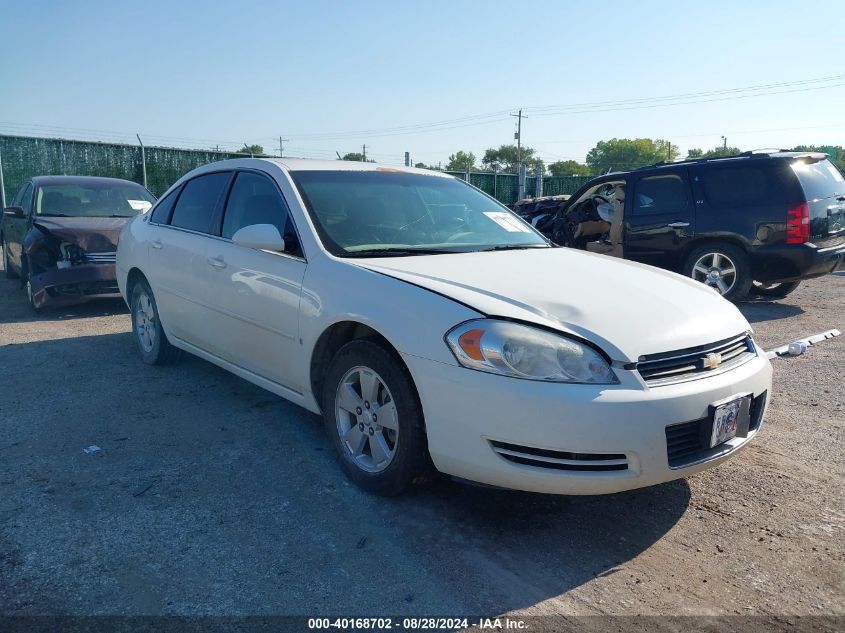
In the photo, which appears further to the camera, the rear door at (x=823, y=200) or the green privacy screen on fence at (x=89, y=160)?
the green privacy screen on fence at (x=89, y=160)

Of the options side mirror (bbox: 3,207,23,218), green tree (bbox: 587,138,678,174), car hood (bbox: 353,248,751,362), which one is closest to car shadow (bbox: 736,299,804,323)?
car hood (bbox: 353,248,751,362)

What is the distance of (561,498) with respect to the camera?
3326mm

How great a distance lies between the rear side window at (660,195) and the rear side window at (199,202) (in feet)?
19.4

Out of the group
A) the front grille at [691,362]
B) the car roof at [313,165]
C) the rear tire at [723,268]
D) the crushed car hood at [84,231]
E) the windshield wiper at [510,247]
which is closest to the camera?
the front grille at [691,362]

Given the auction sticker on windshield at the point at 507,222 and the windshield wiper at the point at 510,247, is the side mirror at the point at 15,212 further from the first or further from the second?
the windshield wiper at the point at 510,247

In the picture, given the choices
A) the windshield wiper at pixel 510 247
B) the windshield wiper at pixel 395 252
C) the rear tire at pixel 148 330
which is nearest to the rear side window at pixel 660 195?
the windshield wiper at pixel 510 247

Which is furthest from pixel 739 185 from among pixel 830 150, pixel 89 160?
pixel 830 150

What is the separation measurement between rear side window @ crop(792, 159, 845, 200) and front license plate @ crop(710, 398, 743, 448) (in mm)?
5772

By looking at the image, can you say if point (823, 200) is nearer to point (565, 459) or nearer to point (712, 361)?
point (712, 361)

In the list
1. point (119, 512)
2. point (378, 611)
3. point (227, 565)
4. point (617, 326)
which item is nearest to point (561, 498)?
point (617, 326)

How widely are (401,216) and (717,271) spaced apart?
5566 mm

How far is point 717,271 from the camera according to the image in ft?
27.3

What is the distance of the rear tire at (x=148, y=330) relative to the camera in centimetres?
544

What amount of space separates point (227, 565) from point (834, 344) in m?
5.79
